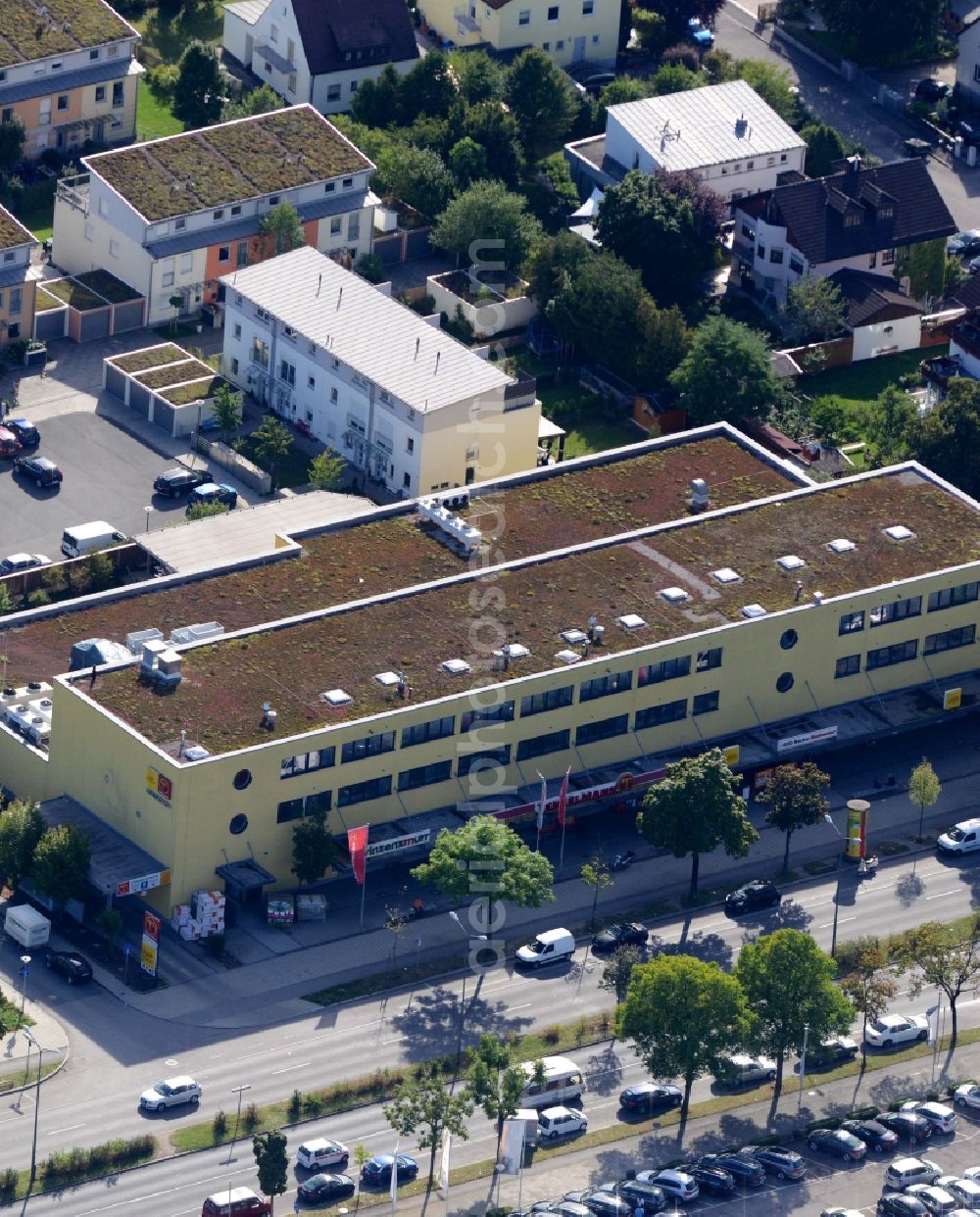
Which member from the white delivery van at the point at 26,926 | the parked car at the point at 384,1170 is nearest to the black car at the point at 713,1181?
the parked car at the point at 384,1170

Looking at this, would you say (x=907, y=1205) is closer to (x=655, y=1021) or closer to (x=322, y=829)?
(x=655, y=1021)

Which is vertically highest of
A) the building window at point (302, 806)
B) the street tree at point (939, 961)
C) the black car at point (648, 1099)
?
the building window at point (302, 806)

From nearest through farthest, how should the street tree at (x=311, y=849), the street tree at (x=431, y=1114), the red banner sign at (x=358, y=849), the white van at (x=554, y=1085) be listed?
1. the street tree at (x=431, y=1114)
2. the white van at (x=554, y=1085)
3. the street tree at (x=311, y=849)
4. the red banner sign at (x=358, y=849)

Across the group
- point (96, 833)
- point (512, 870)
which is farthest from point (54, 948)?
point (512, 870)

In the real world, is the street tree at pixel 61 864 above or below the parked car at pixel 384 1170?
above

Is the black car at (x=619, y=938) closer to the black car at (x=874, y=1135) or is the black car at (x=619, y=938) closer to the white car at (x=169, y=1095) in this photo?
the black car at (x=874, y=1135)

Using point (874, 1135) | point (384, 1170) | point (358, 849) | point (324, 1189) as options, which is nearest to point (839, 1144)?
point (874, 1135)

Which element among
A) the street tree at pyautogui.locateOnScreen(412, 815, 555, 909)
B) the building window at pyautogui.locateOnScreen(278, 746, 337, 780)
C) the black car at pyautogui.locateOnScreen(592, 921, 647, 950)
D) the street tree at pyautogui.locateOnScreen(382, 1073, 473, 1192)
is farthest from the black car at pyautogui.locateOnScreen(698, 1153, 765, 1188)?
the building window at pyautogui.locateOnScreen(278, 746, 337, 780)

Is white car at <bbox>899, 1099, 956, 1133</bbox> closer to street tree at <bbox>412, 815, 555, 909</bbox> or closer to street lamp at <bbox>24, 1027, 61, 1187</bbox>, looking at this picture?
street tree at <bbox>412, 815, 555, 909</bbox>
